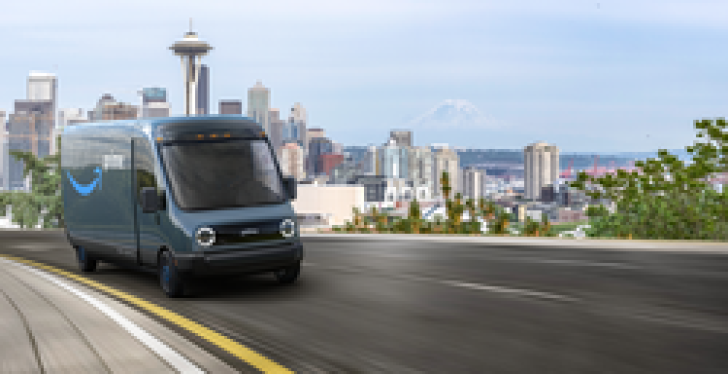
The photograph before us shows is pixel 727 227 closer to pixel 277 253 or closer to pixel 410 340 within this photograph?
pixel 277 253

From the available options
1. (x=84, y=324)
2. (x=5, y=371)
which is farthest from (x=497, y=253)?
(x=5, y=371)

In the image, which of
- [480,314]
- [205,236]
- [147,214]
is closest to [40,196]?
[147,214]

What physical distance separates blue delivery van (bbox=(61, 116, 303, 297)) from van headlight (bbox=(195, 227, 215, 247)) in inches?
0.5

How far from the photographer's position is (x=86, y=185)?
1450cm

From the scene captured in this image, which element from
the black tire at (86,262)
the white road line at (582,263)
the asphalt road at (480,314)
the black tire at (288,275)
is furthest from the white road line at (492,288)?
the black tire at (86,262)

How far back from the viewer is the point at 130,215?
40.4 feet

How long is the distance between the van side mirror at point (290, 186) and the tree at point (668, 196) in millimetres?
12656

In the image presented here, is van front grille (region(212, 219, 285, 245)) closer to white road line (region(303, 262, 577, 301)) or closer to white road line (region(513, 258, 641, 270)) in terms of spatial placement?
white road line (region(303, 262, 577, 301))

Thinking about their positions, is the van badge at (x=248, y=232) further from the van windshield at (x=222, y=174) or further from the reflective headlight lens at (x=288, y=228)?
the van windshield at (x=222, y=174)

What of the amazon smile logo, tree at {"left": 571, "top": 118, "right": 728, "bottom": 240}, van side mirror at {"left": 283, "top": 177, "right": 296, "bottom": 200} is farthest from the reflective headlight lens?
tree at {"left": 571, "top": 118, "right": 728, "bottom": 240}

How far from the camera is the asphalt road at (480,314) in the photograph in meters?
6.49

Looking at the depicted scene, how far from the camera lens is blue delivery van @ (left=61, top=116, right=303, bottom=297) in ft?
35.2

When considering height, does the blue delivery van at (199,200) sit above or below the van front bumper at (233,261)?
above

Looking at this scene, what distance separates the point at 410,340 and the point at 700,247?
12.0 meters
